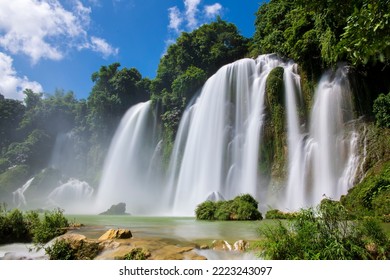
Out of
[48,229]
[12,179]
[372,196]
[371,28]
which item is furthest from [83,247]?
[12,179]

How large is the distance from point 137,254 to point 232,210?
24.5 feet

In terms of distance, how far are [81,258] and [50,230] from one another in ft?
5.96

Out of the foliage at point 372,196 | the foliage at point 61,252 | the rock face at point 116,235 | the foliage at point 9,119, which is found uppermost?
the foliage at point 9,119

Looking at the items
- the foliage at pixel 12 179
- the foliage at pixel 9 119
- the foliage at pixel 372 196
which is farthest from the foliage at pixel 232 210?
the foliage at pixel 12 179

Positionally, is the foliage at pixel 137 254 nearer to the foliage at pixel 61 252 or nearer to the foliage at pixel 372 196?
the foliage at pixel 61 252

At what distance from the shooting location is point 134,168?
2725 centimetres

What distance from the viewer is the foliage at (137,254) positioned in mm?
4121

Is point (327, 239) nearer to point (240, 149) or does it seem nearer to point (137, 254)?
point (137, 254)

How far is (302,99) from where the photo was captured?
55.8 feet

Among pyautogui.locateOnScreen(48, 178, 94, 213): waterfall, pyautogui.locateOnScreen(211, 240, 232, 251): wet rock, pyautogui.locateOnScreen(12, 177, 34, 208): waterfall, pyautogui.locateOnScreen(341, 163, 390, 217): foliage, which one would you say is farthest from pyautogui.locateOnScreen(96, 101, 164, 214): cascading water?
pyautogui.locateOnScreen(211, 240, 232, 251): wet rock

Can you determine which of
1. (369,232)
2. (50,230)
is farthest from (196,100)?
(369,232)

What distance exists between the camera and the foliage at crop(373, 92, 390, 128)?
1355cm

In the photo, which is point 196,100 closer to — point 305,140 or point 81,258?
point 305,140

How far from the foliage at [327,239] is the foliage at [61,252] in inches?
99.9
